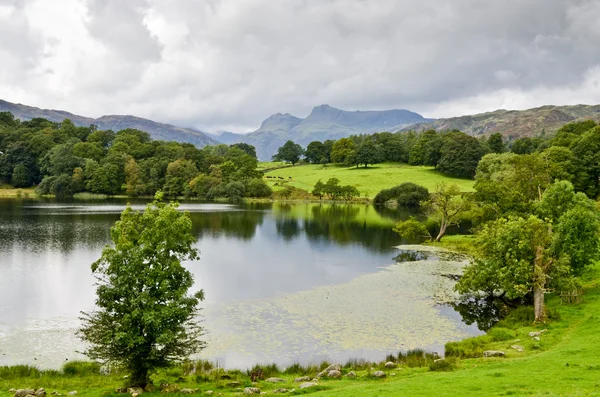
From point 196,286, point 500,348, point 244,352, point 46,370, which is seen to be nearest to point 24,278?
point 196,286

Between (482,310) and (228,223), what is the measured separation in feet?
206

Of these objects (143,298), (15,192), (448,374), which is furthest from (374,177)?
(143,298)

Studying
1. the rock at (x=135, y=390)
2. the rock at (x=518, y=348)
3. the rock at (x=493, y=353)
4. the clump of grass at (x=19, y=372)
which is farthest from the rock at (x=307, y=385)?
the clump of grass at (x=19, y=372)

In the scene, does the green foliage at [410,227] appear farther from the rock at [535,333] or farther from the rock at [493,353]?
the rock at [493,353]

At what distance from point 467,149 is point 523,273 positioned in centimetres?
14027

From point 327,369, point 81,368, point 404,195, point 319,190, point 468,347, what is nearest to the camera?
point 327,369

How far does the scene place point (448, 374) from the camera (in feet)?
68.8

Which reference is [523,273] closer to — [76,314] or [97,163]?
[76,314]

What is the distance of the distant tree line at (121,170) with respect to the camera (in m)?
155

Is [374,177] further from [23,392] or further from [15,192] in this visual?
[23,392]

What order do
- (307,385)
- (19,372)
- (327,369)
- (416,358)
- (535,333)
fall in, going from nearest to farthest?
(307,385), (19,372), (327,369), (416,358), (535,333)

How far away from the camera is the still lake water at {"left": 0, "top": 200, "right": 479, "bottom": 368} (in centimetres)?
2853

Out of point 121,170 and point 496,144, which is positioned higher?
point 496,144

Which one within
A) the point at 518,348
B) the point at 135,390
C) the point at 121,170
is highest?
the point at 121,170
